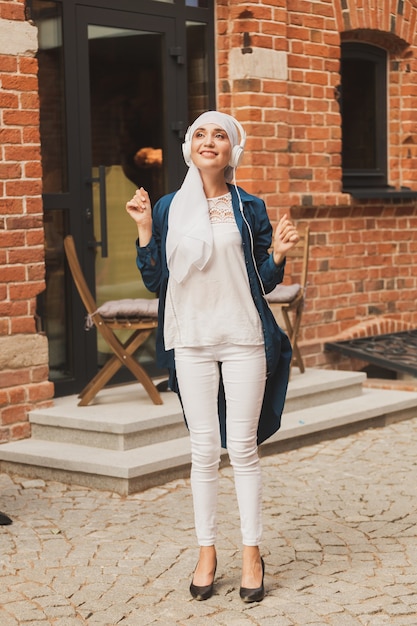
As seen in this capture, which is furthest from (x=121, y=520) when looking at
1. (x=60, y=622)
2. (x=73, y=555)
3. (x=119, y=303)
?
(x=119, y=303)

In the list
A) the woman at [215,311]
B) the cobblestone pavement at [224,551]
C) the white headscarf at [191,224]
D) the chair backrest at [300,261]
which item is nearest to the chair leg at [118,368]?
the cobblestone pavement at [224,551]

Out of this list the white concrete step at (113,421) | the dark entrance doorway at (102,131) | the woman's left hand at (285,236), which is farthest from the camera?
the dark entrance doorway at (102,131)

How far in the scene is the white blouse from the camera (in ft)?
14.3

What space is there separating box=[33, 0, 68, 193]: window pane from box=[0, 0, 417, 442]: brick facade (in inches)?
19.7

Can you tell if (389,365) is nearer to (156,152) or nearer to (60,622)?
(156,152)

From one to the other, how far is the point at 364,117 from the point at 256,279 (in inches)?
232

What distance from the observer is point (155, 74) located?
26.0 ft

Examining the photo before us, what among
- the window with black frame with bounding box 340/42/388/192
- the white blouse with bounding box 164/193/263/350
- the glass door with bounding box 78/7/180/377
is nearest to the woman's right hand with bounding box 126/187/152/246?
the white blouse with bounding box 164/193/263/350

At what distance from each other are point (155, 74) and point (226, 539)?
12.7 ft

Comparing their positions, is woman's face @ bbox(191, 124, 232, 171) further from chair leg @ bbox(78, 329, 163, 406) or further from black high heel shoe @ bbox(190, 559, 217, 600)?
chair leg @ bbox(78, 329, 163, 406)

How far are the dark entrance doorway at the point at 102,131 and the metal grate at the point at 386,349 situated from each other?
5.60 ft

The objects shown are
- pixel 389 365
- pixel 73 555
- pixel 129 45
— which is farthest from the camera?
pixel 389 365

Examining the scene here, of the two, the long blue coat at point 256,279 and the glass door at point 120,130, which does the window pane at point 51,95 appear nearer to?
the glass door at point 120,130

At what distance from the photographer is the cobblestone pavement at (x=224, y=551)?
14.1 feet
